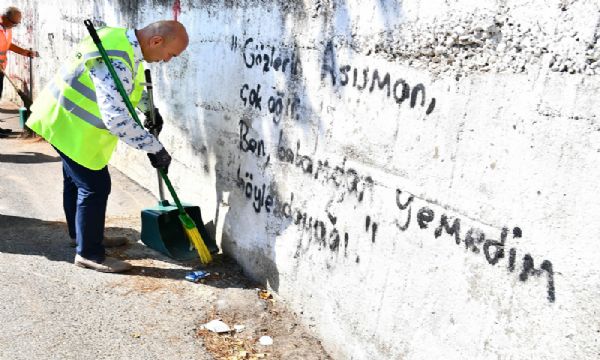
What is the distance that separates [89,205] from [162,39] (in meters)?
1.29

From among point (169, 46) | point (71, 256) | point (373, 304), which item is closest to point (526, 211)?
point (373, 304)

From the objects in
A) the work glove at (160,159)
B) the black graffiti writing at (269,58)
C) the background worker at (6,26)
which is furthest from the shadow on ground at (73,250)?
the background worker at (6,26)

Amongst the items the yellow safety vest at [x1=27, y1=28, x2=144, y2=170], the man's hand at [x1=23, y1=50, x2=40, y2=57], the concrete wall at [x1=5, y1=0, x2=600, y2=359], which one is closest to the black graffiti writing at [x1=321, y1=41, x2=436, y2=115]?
the concrete wall at [x1=5, y1=0, x2=600, y2=359]

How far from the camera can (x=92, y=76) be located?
3980 mm

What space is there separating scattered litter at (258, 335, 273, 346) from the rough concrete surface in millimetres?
35

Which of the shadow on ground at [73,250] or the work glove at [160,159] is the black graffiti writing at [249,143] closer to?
the work glove at [160,159]

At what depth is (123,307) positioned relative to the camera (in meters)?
3.86

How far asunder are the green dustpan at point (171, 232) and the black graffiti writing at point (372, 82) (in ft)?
5.87

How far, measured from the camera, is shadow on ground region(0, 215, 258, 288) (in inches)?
172

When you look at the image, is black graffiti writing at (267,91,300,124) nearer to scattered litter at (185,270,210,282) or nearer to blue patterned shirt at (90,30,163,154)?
blue patterned shirt at (90,30,163,154)

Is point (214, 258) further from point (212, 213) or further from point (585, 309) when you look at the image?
point (585, 309)

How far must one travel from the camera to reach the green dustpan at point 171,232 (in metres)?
4.67

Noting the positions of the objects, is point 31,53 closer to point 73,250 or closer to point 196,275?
point 73,250

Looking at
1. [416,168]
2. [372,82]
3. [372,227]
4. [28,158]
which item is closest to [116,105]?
[372,82]
